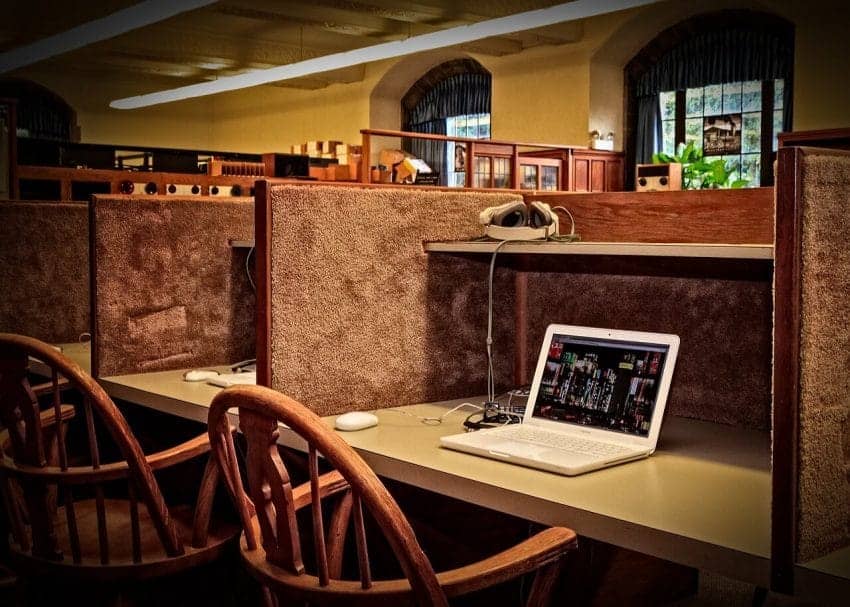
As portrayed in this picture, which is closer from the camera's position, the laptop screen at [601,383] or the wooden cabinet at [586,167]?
the laptop screen at [601,383]

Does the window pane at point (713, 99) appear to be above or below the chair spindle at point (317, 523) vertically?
above

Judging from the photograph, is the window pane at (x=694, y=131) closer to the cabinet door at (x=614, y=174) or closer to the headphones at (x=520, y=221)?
the cabinet door at (x=614, y=174)

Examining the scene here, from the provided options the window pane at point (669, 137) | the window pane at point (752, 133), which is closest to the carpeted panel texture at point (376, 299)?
the window pane at point (752, 133)

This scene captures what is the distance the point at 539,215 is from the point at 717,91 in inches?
304

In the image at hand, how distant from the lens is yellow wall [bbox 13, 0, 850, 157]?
25.5 feet

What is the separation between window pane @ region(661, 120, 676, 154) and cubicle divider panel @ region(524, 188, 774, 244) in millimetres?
7782

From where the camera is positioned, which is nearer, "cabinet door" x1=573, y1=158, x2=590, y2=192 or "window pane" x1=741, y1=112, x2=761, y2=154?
"window pane" x1=741, y1=112, x2=761, y2=154

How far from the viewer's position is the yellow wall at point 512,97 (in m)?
7.76

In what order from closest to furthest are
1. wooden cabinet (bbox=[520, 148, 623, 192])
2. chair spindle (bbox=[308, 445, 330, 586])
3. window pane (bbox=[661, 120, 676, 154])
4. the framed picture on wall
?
chair spindle (bbox=[308, 445, 330, 586]), the framed picture on wall, wooden cabinet (bbox=[520, 148, 623, 192]), window pane (bbox=[661, 120, 676, 154])

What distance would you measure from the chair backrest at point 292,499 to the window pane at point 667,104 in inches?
347

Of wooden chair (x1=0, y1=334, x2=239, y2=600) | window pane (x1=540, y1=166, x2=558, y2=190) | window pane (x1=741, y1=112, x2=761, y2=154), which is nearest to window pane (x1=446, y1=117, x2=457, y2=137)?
window pane (x1=540, y1=166, x2=558, y2=190)

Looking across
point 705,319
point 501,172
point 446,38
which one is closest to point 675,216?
point 705,319

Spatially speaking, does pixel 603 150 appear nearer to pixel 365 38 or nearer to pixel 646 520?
pixel 365 38

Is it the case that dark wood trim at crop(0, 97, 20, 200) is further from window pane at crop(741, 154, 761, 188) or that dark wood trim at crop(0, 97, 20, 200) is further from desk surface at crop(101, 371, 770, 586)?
window pane at crop(741, 154, 761, 188)
